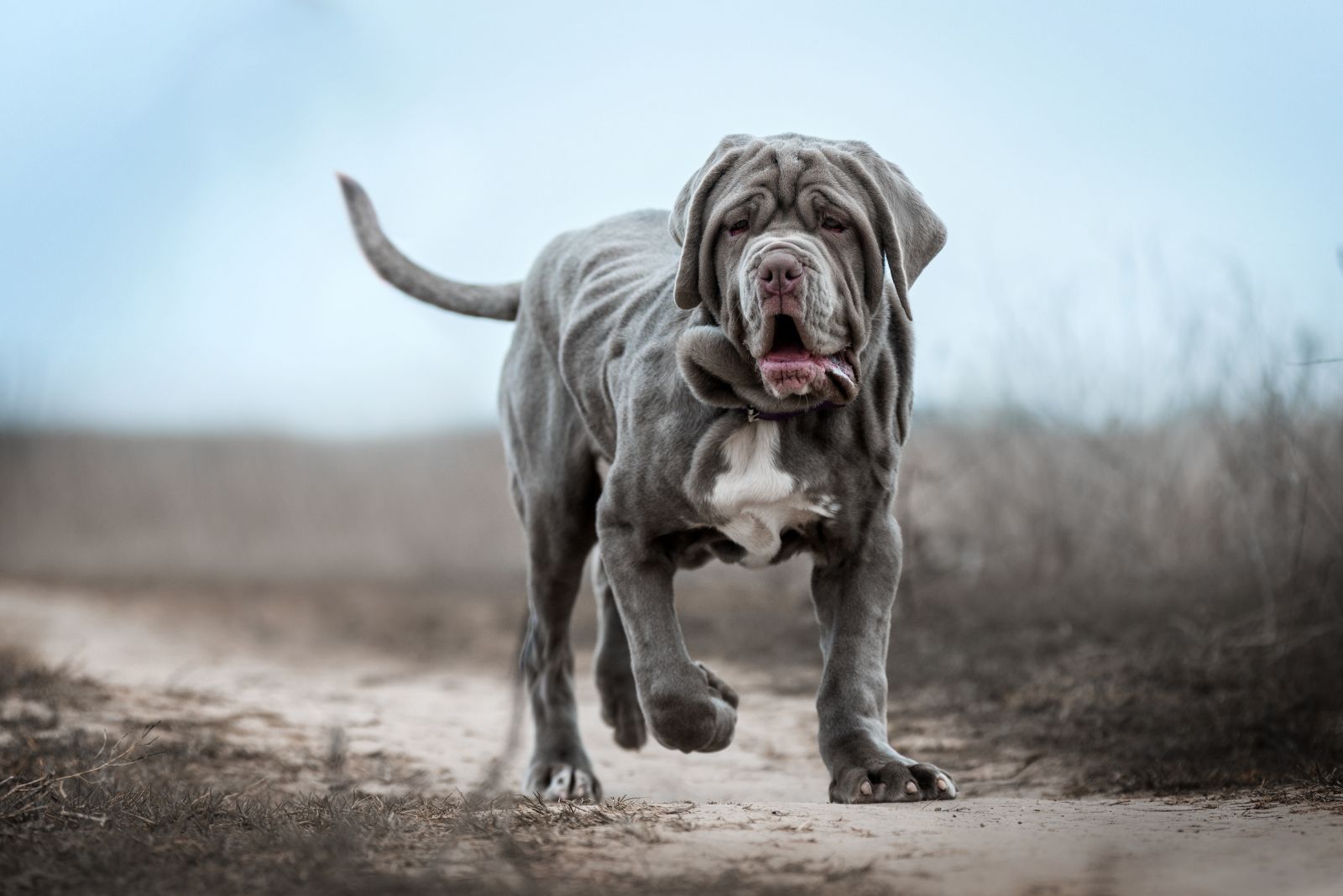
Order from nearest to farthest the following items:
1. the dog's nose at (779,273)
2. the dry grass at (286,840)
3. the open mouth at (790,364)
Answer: the dry grass at (286,840) → the dog's nose at (779,273) → the open mouth at (790,364)

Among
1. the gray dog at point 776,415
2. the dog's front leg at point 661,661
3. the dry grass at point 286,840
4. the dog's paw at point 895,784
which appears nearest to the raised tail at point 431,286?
the gray dog at point 776,415

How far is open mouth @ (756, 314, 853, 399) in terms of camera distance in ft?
13.8

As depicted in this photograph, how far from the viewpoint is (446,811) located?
404 cm

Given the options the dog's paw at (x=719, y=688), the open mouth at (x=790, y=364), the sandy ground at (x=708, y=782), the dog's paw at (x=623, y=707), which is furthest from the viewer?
the dog's paw at (x=623, y=707)

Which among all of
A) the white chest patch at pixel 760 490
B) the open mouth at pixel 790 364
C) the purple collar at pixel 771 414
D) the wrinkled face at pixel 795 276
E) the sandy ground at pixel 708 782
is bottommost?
the sandy ground at pixel 708 782

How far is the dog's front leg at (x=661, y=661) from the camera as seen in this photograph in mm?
4500

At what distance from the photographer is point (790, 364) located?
4.18 meters

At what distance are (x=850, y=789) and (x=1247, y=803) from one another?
1.18 meters

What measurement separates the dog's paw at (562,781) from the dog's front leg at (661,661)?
3.73ft

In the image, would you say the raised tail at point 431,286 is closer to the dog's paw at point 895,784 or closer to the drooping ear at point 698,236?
the drooping ear at point 698,236

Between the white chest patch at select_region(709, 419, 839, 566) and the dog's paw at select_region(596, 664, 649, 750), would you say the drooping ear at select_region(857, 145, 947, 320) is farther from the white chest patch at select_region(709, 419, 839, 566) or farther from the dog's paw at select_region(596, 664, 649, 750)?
the dog's paw at select_region(596, 664, 649, 750)

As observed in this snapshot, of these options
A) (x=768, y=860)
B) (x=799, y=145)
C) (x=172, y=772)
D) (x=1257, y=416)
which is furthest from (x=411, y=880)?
(x=1257, y=416)

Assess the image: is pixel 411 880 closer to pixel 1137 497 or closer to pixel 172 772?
pixel 172 772

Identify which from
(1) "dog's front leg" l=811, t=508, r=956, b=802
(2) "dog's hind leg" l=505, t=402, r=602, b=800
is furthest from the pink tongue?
(2) "dog's hind leg" l=505, t=402, r=602, b=800
